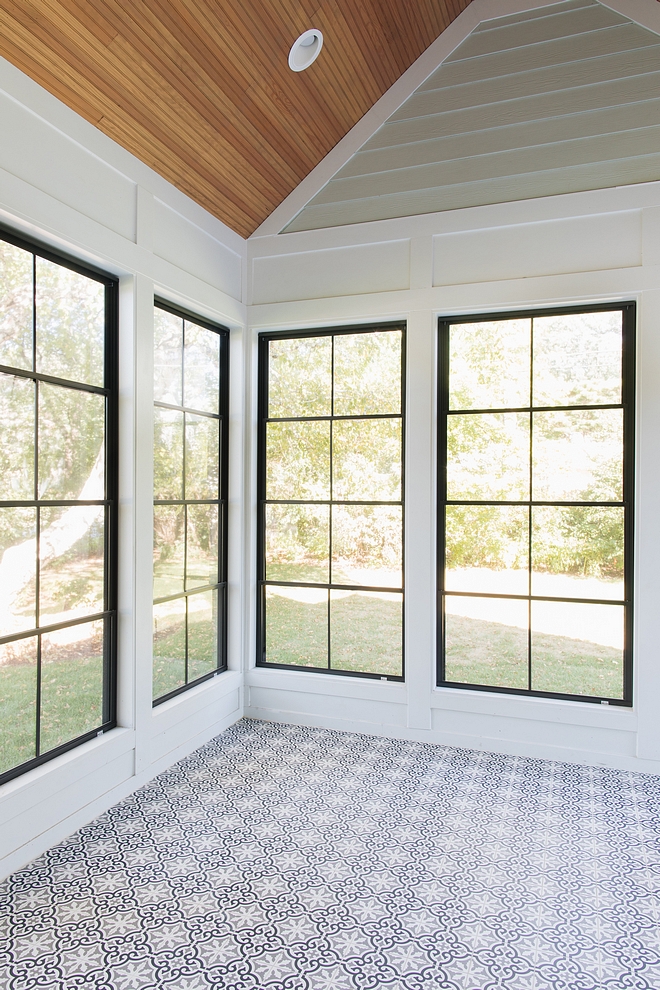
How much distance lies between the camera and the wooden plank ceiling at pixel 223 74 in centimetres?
239

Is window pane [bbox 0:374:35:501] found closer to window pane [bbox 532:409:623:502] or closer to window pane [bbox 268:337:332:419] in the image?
window pane [bbox 268:337:332:419]

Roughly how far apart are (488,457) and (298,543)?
1.31m

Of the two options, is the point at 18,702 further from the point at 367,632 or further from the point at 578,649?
the point at 578,649

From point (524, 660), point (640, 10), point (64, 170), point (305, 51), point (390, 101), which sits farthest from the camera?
point (390, 101)

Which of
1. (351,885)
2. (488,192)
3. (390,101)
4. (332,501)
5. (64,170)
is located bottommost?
(351,885)

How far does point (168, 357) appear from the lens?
134 inches

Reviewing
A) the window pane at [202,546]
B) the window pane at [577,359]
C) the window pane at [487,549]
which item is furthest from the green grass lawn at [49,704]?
the window pane at [577,359]

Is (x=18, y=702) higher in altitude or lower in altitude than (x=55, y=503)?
lower

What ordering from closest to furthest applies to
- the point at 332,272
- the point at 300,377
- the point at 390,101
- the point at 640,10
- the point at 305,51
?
the point at 305,51 → the point at 640,10 → the point at 390,101 → the point at 332,272 → the point at 300,377

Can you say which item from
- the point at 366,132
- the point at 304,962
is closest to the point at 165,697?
the point at 304,962

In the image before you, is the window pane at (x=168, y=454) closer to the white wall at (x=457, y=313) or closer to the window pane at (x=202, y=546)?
the window pane at (x=202, y=546)

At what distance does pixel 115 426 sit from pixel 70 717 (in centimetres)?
135

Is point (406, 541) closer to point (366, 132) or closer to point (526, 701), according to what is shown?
point (526, 701)

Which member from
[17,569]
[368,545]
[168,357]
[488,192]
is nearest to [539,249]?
[488,192]
